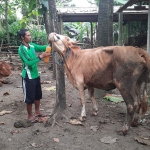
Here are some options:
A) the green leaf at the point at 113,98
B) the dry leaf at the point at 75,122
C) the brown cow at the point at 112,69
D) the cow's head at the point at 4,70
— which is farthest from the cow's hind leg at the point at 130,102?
the cow's head at the point at 4,70

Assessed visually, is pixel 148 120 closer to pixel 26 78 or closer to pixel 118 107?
pixel 118 107

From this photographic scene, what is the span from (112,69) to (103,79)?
0.89 ft

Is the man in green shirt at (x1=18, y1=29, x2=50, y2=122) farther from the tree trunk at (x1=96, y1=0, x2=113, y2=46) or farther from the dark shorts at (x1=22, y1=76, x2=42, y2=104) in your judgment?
the tree trunk at (x1=96, y1=0, x2=113, y2=46)

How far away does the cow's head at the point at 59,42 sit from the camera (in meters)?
4.25

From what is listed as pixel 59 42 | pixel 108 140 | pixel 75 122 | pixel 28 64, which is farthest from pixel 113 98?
pixel 28 64

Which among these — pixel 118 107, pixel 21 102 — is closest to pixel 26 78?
pixel 21 102

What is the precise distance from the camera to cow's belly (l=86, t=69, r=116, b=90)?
411 centimetres

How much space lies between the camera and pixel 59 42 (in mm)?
4320

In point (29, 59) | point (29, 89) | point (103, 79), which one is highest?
point (29, 59)

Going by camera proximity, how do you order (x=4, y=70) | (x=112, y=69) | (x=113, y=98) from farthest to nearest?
(x=4, y=70) < (x=113, y=98) < (x=112, y=69)

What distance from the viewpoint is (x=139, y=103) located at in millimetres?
4062

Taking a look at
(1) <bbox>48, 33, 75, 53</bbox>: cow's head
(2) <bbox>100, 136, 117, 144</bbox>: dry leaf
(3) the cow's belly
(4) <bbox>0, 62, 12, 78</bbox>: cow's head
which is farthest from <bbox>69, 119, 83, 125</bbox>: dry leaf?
(4) <bbox>0, 62, 12, 78</bbox>: cow's head

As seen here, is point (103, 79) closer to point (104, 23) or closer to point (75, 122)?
point (75, 122)

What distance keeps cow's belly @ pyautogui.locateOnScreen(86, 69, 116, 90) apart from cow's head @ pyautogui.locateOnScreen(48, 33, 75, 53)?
81 cm
